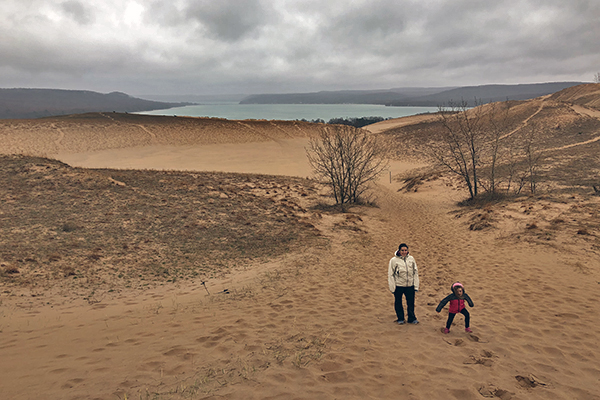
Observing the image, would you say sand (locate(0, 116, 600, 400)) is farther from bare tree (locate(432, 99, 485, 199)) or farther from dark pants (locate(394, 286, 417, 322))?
bare tree (locate(432, 99, 485, 199))

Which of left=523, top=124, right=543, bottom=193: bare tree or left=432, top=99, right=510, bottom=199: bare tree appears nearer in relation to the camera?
left=523, top=124, right=543, bottom=193: bare tree

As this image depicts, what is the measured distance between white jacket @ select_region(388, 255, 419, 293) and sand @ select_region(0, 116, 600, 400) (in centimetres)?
100

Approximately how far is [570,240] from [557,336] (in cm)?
808

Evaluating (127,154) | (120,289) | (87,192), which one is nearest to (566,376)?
(120,289)

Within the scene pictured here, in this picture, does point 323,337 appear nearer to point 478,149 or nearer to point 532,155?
point 478,149

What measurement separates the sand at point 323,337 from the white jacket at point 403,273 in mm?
998

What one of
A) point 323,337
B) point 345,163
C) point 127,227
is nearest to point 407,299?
point 323,337

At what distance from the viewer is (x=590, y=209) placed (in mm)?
15477

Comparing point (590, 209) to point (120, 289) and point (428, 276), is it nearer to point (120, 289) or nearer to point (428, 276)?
point (428, 276)

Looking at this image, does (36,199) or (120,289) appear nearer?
(120,289)

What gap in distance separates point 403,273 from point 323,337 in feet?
7.10

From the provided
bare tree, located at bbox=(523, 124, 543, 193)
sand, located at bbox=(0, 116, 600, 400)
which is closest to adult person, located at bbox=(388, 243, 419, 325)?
sand, located at bbox=(0, 116, 600, 400)

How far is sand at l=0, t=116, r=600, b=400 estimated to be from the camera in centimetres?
472

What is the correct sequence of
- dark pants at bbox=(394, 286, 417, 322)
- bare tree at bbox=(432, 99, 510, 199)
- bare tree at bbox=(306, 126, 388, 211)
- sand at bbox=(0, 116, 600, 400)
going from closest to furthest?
sand at bbox=(0, 116, 600, 400) → dark pants at bbox=(394, 286, 417, 322) → bare tree at bbox=(306, 126, 388, 211) → bare tree at bbox=(432, 99, 510, 199)
